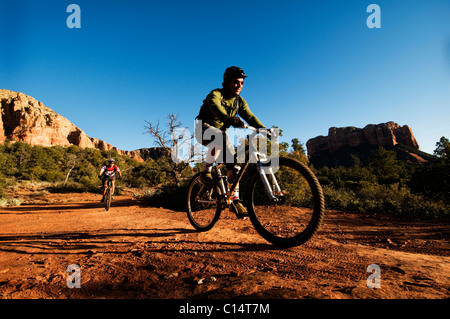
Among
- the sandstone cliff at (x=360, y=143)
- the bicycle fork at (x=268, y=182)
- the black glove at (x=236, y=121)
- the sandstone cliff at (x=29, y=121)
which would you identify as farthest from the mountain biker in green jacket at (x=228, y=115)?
the sandstone cliff at (x=29, y=121)

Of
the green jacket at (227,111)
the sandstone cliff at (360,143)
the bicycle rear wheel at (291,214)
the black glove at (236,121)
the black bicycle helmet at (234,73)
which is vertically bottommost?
the bicycle rear wheel at (291,214)

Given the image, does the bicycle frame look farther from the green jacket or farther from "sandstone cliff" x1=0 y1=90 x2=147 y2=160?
"sandstone cliff" x1=0 y1=90 x2=147 y2=160

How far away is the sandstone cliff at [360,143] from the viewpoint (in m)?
93.3

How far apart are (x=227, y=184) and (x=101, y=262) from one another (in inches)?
80.9

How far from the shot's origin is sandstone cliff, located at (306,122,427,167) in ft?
306

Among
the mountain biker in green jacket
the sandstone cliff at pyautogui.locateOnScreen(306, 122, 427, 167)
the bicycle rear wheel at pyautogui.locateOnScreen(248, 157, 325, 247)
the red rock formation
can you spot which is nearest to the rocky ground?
the bicycle rear wheel at pyautogui.locateOnScreen(248, 157, 325, 247)

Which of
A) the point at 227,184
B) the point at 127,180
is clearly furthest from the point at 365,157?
the point at 227,184

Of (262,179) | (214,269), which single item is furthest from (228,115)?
(214,269)

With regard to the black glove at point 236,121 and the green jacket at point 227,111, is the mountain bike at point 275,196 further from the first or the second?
the green jacket at point 227,111

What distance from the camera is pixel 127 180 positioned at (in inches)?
1216

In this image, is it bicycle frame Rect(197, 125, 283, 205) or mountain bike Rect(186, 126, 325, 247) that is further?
bicycle frame Rect(197, 125, 283, 205)

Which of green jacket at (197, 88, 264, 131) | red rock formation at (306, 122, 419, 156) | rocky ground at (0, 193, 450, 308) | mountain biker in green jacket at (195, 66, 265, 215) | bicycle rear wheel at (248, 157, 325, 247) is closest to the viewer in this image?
rocky ground at (0, 193, 450, 308)

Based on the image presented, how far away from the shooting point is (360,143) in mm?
110000
